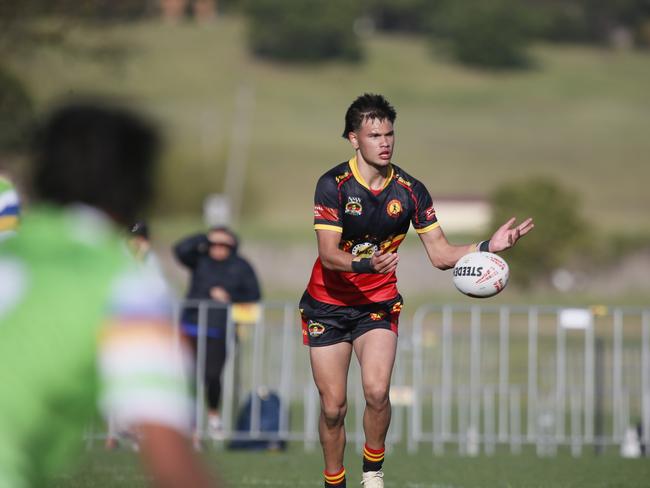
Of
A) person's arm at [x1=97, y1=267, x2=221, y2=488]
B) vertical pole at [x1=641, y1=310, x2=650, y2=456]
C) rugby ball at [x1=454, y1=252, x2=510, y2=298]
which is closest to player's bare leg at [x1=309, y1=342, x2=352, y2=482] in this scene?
rugby ball at [x1=454, y1=252, x2=510, y2=298]

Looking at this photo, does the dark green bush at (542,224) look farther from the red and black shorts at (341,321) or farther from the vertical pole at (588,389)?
the red and black shorts at (341,321)

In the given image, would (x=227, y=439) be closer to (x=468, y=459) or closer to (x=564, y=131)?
(x=468, y=459)

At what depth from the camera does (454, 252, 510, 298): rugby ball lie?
762 cm

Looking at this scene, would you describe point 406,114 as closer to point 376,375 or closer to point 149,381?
point 376,375

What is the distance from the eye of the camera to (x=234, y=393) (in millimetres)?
14953

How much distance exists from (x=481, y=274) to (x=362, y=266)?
2.72 ft

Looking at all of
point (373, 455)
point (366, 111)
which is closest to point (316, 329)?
point (373, 455)

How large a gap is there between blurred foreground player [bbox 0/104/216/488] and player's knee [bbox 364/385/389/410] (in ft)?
15.1

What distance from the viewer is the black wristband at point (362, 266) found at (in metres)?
7.09

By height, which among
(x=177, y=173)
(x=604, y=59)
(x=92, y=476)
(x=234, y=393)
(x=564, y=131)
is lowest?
(x=92, y=476)

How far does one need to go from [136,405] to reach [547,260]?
54.4 meters

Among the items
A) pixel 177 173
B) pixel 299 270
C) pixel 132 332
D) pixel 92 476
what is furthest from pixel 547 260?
pixel 132 332

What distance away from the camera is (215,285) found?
45.6 ft

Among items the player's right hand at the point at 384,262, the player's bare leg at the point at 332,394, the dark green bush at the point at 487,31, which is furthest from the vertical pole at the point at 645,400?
the dark green bush at the point at 487,31
